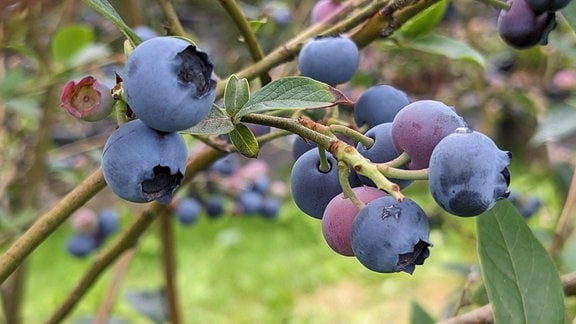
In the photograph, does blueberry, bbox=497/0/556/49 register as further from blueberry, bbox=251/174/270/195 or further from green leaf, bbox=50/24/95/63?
blueberry, bbox=251/174/270/195

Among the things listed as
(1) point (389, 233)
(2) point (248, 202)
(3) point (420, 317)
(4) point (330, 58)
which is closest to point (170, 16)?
(4) point (330, 58)

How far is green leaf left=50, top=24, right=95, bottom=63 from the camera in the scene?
1249 mm

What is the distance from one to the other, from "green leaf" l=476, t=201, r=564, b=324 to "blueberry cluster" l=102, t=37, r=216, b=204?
304 millimetres

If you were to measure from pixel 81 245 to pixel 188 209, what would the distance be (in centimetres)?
33

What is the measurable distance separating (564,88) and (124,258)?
1389 mm

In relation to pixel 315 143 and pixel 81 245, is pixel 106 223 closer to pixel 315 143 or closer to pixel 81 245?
pixel 81 245

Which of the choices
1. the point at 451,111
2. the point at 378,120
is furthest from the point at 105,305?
the point at 451,111

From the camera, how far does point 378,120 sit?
1.95 ft

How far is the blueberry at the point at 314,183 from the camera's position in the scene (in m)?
0.52

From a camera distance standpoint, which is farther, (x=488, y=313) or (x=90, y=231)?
(x=90, y=231)

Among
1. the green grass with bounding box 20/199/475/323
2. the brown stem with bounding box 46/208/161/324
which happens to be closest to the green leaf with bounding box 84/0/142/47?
the brown stem with bounding box 46/208/161/324

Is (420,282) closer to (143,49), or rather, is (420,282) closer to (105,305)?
(105,305)

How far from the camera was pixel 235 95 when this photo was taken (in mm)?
484

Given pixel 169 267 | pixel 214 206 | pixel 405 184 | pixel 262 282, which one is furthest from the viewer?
pixel 262 282
